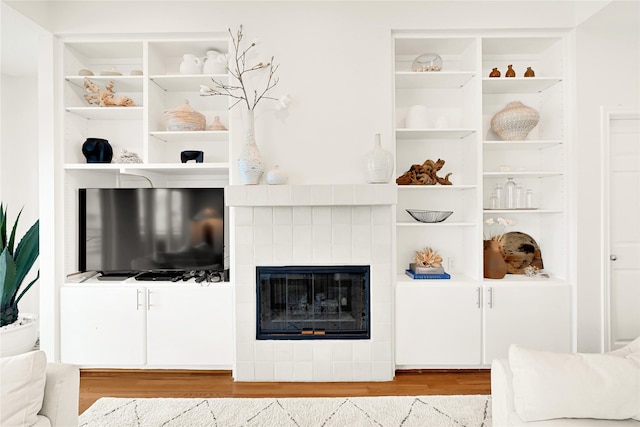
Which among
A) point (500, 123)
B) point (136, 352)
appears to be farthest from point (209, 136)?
point (500, 123)

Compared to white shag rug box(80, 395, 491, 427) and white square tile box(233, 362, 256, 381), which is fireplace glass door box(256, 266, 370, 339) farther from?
white shag rug box(80, 395, 491, 427)

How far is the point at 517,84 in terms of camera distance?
9.20 feet

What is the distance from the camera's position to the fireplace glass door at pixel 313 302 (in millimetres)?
2629

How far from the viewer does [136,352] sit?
8.76 ft

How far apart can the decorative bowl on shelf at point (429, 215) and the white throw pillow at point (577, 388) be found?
4.93ft

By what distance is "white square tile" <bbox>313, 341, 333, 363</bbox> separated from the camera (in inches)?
102

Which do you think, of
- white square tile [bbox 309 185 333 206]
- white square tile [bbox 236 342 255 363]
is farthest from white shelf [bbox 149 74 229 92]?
white square tile [bbox 236 342 255 363]

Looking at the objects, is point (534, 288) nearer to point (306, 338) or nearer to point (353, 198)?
point (353, 198)

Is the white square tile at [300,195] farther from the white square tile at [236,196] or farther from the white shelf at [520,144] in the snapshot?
the white shelf at [520,144]

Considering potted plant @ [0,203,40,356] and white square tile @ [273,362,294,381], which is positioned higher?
potted plant @ [0,203,40,356]

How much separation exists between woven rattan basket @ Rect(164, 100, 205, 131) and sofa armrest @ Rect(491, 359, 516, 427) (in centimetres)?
256

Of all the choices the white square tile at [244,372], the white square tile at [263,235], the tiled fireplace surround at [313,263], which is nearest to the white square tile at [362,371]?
the tiled fireplace surround at [313,263]

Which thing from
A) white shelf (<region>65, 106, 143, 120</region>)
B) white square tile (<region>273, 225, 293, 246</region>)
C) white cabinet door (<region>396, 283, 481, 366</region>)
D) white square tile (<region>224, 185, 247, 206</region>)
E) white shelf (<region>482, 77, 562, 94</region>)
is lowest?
white cabinet door (<region>396, 283, 481, 366</region>)

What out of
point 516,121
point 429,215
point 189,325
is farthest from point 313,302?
point 516,121
